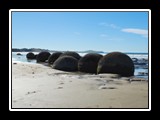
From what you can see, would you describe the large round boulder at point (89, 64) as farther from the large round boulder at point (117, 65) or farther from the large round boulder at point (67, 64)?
the large round boulder at point (117, 65)

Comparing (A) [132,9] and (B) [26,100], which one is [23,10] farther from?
(B) [26,100]

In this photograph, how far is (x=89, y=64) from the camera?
15.4m

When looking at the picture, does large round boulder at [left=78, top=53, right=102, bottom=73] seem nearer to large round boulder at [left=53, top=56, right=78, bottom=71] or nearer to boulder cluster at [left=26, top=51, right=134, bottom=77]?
boulder cluster at [left=26, top=51, right=134, bottom=77]

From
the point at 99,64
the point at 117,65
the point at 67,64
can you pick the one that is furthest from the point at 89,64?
the point at 117,65

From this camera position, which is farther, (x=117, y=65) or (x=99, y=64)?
(x=99, y=64)

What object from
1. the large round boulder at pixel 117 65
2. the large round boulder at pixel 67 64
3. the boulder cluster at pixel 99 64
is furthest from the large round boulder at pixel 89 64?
the large round boulder at pixel 117 65

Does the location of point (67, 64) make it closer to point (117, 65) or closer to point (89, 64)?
point (89, 64)

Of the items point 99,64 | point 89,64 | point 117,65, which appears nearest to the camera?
point 117,65

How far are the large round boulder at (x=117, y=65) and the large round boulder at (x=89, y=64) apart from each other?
2.07m

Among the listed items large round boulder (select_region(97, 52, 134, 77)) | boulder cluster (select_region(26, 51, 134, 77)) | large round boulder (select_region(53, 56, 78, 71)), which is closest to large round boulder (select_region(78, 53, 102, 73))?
A: boulder cluster (select_region(26, 51, 134, 77))

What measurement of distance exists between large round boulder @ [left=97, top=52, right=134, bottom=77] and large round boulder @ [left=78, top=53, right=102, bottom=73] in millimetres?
2065

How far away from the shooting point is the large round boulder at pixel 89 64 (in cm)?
1519

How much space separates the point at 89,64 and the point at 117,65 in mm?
2857

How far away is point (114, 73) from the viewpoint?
41.5ft
